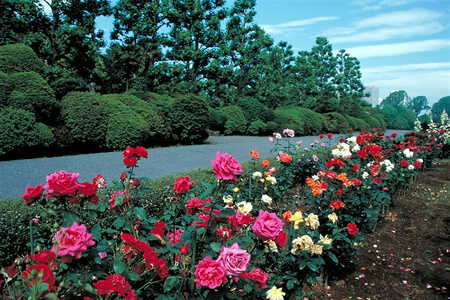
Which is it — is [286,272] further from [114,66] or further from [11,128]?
[114,66]

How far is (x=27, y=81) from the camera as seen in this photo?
7.35 m

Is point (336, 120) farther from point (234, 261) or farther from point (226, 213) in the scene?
point (234, 261)

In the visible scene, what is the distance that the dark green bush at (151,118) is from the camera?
9.37 meters

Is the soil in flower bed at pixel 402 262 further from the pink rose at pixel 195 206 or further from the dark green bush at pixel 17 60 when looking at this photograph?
the dark green bush at pixel 17 60

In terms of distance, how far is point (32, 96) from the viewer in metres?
7.23

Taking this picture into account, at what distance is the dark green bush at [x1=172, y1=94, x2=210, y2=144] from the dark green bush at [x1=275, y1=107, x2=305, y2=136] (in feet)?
21.5

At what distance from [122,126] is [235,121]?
768 cm

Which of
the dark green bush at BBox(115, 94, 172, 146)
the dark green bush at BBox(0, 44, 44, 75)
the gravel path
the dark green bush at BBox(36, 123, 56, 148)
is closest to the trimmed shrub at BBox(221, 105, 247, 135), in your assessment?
the dark green bush at BBox(115, 94, 172, 146)

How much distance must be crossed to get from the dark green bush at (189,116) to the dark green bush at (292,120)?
6.55 meters

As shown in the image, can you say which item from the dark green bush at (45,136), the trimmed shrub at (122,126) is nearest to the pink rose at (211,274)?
the dark green bush at (45,136)

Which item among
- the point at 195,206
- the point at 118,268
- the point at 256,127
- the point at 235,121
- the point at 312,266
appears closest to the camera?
the point at 118,268

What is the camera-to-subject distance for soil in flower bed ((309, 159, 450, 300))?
2.57 meters

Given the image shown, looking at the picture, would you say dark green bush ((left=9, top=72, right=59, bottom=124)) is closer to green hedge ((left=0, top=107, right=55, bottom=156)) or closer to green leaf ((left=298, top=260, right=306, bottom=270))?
green hedge ((left=0, top=107, right=55, bottom=156))

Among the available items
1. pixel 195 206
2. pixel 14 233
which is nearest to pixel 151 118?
pixel 14 233
